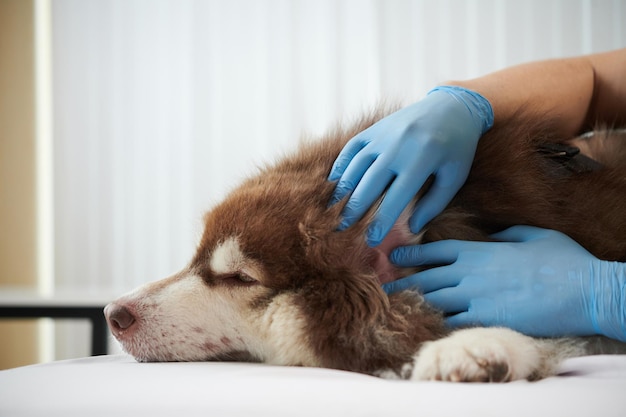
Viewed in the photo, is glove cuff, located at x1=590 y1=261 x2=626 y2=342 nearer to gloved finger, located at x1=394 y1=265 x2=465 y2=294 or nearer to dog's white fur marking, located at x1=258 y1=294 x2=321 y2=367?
gloved finger, located at x1=394 y1=265 x2=465 y2=294

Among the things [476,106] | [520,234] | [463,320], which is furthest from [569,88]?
[463,320]

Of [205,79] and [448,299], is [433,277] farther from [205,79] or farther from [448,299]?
[205,79]

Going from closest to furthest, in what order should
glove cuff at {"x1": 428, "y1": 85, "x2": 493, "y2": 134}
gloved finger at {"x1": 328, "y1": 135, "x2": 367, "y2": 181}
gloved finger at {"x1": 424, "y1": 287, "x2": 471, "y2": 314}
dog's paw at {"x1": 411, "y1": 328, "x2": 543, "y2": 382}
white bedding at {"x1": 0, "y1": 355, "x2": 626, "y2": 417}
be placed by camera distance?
white bedding at {"x1": 0, "y1": 355, "x2": 626, "y2": 417}
dog's paw at {"x1": 411, "y1": 328, "x2": 543, "y2": 382}
gloved finger at {"x1": 424, "y1": 287, "x2": 471, "y2": 314}
gloved finger at {"x1": 328, "y1": 135, "x2": 367, "y2": 181}
glove cuff at {"x1": 428, "y1": 85, "x2": 493, "y2": 134}

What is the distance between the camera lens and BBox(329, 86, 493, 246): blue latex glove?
1277 millimetres

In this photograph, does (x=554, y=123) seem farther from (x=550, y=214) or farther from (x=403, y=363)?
(x=403, y=363)

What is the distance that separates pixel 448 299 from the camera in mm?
1229

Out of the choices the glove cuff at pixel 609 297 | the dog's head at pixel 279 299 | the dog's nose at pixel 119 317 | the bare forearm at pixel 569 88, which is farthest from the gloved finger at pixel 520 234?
the dog's nose at pixel 119 317

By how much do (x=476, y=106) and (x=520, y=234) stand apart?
1.49 ft

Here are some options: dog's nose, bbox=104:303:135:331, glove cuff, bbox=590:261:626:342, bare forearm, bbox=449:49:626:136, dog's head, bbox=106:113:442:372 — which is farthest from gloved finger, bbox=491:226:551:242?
dog's nose, bbox=104:303:135:331

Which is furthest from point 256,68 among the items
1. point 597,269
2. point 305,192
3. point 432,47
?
point 597,269

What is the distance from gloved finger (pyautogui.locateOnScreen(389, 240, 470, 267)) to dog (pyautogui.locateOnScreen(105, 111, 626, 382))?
0.03m

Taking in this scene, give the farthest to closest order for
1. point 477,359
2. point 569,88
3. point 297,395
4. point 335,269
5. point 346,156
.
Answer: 1. point 569,88
2. point 346,156
3. point 335,269
4. point 477,359
5. point 297,395

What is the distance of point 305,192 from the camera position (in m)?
1.27

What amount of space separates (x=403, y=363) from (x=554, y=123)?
795mm
